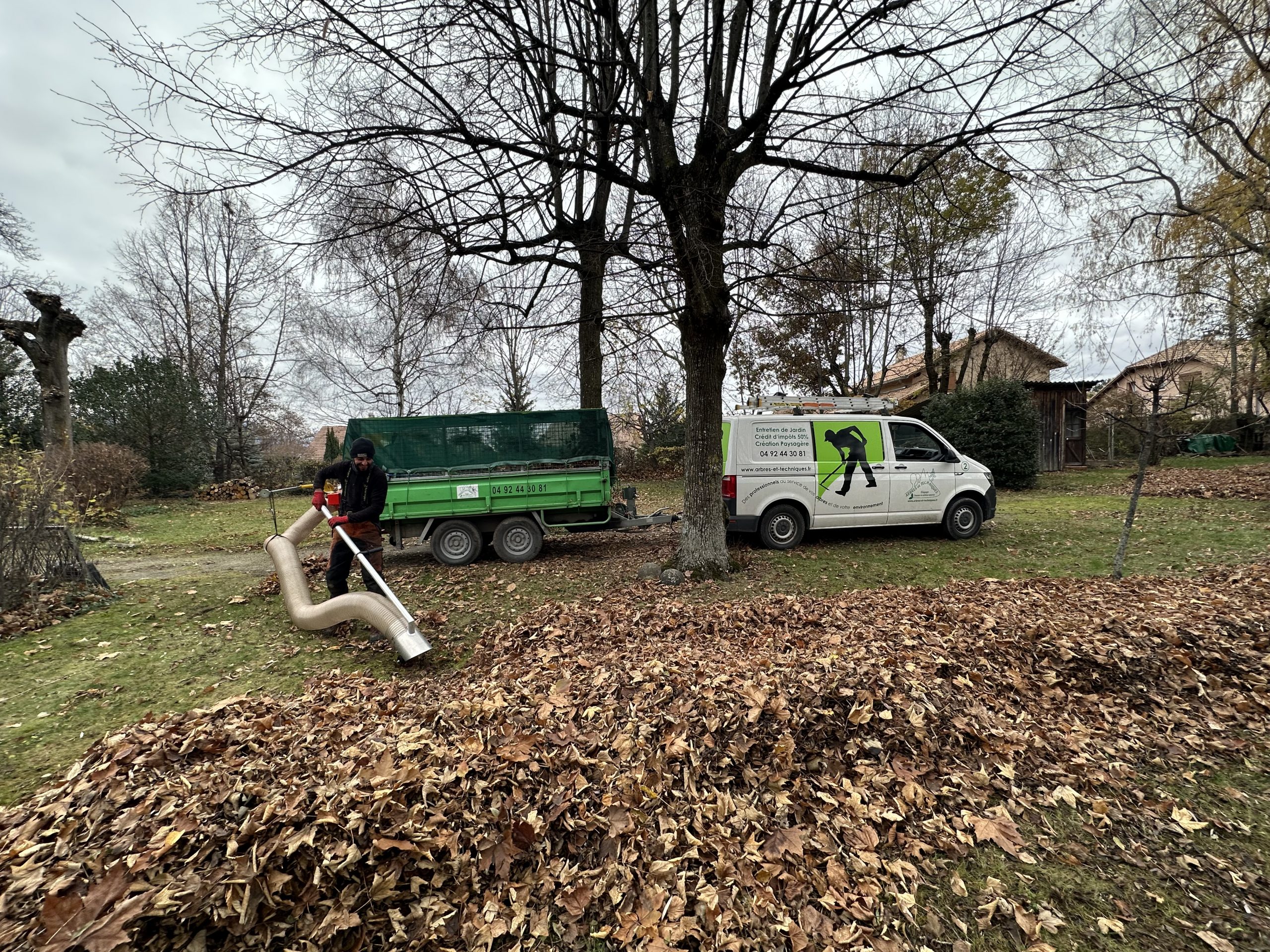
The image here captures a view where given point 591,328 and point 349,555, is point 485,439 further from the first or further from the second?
point 591,328

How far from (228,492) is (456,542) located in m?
18.3

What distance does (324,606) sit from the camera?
520 cm

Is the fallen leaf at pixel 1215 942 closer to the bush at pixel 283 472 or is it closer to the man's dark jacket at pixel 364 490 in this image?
the man's dark jacket at pixel 364 490

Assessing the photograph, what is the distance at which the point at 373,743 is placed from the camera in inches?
112

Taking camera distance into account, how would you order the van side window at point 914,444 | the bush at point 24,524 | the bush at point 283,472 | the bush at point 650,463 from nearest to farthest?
the bush at point 24,524 < the van side window at point 914,444 < the bush at point 650,463 < the bush at point 283,472

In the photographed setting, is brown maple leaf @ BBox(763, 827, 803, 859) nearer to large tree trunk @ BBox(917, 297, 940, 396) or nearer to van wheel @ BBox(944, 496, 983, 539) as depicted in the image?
van wheel @ BBox(944, 496, 983, 539)

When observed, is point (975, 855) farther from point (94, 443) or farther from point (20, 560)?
point (94, 443)

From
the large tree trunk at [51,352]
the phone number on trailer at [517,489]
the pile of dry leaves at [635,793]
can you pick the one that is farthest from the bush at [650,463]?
the pile of dry leaves at [635,793]

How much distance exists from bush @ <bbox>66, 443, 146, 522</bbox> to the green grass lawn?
220 cm

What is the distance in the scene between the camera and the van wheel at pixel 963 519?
903cm

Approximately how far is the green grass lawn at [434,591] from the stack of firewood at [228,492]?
8529 mm

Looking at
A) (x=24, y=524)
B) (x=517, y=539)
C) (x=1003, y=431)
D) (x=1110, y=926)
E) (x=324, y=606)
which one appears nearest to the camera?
(x=1110, y=926)

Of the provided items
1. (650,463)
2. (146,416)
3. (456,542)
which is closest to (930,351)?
(650,463)

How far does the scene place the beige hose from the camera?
184 inches
